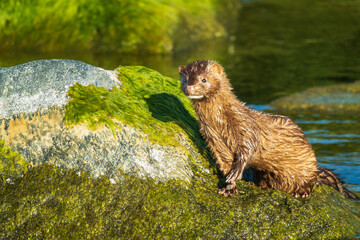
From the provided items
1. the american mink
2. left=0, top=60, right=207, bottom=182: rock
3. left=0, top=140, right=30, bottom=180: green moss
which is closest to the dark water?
the american mink

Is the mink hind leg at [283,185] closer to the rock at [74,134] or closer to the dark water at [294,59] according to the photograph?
the rock at [74,134]

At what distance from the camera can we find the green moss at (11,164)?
6117mm

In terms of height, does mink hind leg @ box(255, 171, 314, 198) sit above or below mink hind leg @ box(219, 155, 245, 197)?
below

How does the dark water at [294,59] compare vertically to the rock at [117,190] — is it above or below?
below

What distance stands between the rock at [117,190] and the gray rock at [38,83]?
0.11 metres

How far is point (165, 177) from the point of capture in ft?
20.2

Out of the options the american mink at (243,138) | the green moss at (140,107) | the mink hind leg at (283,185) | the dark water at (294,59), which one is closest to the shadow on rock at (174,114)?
the green moss at (140,107)

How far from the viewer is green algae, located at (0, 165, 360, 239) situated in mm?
5844

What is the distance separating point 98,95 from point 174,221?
187 centimetres

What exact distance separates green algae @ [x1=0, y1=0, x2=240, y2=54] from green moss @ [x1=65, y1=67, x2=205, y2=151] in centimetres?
1129

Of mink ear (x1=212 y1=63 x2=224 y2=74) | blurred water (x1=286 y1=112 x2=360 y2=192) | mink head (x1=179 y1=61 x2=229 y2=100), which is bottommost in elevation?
blurred water (x1=286 y1=112 x2=360 y2=192)

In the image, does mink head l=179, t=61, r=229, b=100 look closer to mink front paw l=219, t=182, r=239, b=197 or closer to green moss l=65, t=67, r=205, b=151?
green moss l=65, t=67, r=205, b=151

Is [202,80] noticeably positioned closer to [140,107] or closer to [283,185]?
[140,107]

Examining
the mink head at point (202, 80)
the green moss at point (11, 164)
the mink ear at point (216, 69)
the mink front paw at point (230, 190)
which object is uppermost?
the mink ear at point (216, 69)
